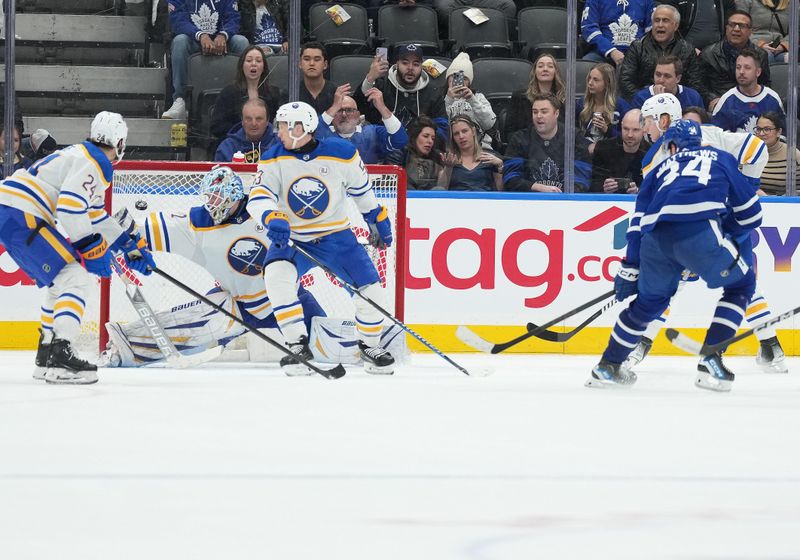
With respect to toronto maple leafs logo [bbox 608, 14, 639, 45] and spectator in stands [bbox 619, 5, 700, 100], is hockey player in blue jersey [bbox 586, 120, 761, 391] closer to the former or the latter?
spectator in stands [bbox 619, 5, 700, 100]

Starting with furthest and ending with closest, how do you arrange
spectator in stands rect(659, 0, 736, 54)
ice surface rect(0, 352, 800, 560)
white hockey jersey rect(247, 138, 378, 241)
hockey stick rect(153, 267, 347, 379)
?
1. spectator in stands rect(659, 0, 736, 54)
2. white hockey jersey rect(247, 138, 378, 241)
3. hockey stick rect(153, 267, 347, 379)
4. ice surface rect(0, 352, 800, 560)

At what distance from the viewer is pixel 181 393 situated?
14.8ft

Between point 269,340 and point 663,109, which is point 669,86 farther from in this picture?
point 269,340

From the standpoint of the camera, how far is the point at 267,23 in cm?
645

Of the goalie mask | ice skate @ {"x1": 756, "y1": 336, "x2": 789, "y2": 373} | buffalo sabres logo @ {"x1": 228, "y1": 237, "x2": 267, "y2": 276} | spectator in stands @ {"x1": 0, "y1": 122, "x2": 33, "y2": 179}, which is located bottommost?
ice skate @ {"x1": 756, "y1": 336, "x2": 789, "y2": 373}

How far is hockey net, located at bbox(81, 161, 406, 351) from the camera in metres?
5.92

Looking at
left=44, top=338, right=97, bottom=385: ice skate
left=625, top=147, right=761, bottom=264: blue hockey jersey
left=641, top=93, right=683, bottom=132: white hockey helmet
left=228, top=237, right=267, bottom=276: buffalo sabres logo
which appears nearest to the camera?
left=625, top=147, right=761, bottom=264: blue hockey jersey

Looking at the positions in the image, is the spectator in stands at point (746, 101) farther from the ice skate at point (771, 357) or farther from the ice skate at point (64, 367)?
the ice skate at point (64, 367)

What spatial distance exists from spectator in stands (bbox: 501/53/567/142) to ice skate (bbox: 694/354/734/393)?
214cm

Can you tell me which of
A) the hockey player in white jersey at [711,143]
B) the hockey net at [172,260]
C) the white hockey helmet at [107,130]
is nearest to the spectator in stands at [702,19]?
the hockey player in white jersey at [711,143]

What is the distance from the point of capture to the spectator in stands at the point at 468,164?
656cm

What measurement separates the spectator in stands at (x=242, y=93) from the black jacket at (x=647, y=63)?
1832 millimetres

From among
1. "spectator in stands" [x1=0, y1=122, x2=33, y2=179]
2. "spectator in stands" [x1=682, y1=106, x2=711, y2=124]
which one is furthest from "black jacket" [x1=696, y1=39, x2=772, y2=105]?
"spectator in stands" [x1=0, y1=122, x2=33, y2=179]

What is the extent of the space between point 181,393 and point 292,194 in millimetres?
1167
